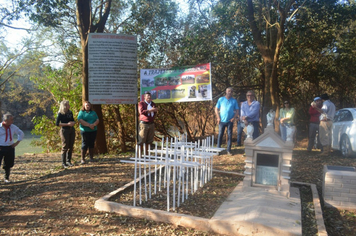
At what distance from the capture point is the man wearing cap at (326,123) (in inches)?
320

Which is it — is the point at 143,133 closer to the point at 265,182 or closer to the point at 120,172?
the point at 120,172

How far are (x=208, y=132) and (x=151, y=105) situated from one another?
742cm

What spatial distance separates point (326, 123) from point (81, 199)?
21.9 ft

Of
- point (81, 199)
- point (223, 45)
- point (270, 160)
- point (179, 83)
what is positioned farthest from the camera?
point (223, 45)

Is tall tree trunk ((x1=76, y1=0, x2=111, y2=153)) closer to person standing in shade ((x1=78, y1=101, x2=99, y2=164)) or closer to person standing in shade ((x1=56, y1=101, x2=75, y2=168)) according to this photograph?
person standing in shade ((x1=78, y1=101, x2=99, y2=164))

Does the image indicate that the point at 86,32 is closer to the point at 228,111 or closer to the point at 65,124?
the point at 65,124

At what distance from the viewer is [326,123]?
A: 8.18m

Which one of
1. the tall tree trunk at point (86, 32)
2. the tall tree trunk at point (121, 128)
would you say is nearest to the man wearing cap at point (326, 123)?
the tall tree trunk at point (86, 32)

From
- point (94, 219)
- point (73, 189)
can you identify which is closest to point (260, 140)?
point (94, 219)

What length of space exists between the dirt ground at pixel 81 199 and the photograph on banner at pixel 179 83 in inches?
74.6

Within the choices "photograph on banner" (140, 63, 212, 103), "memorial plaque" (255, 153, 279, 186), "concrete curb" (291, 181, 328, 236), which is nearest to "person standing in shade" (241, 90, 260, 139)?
"photograph on banner" (140, 63, 212, 103)

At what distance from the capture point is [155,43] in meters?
11.8

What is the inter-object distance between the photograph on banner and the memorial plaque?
3.23 metres

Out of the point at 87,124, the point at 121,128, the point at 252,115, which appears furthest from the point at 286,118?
the point at 121,128
